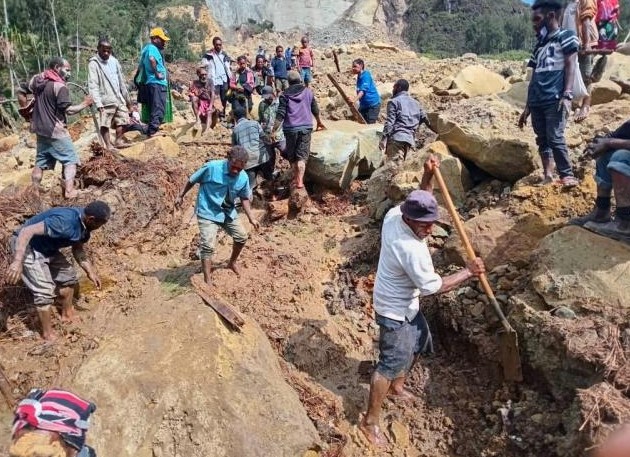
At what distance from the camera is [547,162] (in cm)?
463

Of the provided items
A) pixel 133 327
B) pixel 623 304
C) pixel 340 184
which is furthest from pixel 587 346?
pixel 340 184

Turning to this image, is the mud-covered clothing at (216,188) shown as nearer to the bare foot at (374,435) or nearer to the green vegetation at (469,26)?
the bare foot at (374,435)

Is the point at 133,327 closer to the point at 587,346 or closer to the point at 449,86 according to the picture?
the point at 587,346

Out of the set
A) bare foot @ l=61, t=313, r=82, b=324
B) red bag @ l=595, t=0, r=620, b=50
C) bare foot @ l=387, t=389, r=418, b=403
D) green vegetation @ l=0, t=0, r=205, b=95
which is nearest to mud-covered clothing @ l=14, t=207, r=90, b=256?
bare foot @ l=61, t=313, r=82, b=324

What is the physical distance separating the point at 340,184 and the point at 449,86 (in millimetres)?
5109

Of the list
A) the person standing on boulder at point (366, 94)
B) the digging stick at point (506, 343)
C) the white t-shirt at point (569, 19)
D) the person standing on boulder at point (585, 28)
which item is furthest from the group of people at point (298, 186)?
the person standing on boulder at point (366, 94)

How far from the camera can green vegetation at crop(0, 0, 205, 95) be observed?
60.7 feet

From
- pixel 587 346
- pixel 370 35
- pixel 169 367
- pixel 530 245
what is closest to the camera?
pixel 587 346

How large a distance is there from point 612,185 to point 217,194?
330 cm

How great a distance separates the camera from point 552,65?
427 cm

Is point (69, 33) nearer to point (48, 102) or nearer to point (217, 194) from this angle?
point (48, 102)

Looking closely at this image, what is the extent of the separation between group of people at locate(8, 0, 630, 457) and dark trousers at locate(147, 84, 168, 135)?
333 mm

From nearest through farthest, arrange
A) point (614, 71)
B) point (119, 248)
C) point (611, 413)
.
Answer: point (611, 413), point (119, 248), point (614, 71)

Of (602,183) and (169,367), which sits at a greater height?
(602,183)
